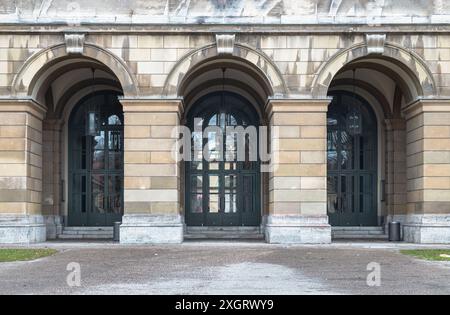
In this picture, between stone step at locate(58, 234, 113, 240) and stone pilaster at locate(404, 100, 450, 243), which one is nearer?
stone pilaster at locate(404, 100, 450, 243)

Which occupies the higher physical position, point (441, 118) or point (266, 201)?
point (441, 118)

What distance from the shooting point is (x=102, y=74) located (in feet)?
79.2

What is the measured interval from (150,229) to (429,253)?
312 inches

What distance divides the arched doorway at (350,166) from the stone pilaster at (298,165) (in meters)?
4.84

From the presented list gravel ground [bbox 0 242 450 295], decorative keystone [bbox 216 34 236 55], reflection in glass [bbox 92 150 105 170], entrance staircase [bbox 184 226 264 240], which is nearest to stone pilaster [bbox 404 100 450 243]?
gravel ground [bbox 0 242 450 295]

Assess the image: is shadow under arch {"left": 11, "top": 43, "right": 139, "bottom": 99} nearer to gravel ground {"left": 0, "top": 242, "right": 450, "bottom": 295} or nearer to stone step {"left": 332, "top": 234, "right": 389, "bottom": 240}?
gravel ground {"left": 0, "top": 242, "right": 450, "bottom": 295}

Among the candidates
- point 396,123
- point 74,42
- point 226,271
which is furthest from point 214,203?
point 226,271

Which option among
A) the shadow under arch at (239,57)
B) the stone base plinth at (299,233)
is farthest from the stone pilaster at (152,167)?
the stone base plinth at (299,233)

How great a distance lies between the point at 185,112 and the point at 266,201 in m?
4.35

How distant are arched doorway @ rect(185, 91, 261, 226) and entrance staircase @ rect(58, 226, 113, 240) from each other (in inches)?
117

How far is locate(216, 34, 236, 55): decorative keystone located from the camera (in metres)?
20.7
